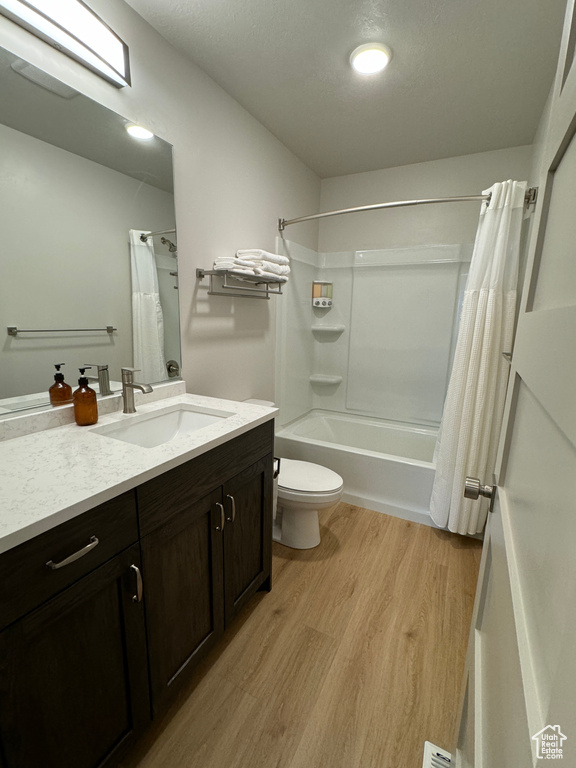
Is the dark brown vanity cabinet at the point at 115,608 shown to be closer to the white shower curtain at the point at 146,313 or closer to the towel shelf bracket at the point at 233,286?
the white shower curtain at the point at 146,313

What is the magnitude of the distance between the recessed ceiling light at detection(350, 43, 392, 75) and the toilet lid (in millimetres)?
2080

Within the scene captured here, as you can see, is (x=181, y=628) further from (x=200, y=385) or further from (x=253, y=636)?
(x=200, y=385)

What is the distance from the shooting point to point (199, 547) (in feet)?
3.77

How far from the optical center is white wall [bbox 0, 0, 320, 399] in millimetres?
1323

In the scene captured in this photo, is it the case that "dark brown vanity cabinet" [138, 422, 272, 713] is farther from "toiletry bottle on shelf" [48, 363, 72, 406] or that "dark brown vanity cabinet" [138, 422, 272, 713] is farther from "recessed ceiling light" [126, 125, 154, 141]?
"recessed ceiling light" [126, 125, 154, 141]

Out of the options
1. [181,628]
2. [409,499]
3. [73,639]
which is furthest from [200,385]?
[409,499]

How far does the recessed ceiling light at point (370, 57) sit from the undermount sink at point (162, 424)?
1727 mm

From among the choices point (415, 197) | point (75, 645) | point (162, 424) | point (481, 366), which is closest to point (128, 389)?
point (162, 424)

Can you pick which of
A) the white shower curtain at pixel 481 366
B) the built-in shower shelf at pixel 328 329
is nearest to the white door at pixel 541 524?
the white shower curtain at pixel 481 366

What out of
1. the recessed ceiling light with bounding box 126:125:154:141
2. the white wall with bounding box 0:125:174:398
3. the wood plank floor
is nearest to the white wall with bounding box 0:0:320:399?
the recessed ceiling light with bounding box 126:125:154:141

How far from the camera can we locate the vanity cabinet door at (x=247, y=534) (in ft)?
Result: 4.25

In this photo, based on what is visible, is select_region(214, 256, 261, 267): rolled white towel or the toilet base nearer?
select_region(214, 256, 261, 267): rolled white towel

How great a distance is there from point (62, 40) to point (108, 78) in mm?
183

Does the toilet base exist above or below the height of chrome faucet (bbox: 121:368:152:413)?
below
